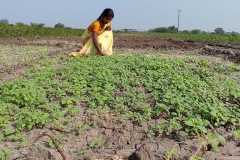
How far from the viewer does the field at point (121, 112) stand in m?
6.69

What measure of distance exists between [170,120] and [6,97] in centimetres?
225

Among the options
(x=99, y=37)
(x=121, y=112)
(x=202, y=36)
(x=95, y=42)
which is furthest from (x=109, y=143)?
(x=202, y=36)

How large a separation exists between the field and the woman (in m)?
1.84

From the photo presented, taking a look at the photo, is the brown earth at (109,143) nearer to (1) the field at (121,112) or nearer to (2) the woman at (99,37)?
(1) the field at (121,112)

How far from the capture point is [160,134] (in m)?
7.23

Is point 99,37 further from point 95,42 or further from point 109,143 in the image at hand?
point 109,143

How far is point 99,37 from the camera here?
1186 cm

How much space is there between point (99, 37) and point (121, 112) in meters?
4.22

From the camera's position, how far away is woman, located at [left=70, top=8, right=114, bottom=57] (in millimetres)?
11727

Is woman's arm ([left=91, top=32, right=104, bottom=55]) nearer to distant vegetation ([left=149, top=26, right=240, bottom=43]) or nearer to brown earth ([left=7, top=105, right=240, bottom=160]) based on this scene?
brown earth ([left=7, top=105, right=240, bottom=160])

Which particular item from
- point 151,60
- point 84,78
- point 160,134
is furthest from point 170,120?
point 151,60

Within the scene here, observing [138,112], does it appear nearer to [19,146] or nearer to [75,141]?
[75,141]

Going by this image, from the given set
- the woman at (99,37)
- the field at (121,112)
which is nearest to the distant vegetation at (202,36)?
the woman at (99,37)

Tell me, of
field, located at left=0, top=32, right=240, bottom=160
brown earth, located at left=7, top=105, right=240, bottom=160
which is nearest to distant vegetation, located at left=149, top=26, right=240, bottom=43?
field, located at left=0, top=32, right=240, bottom=160
